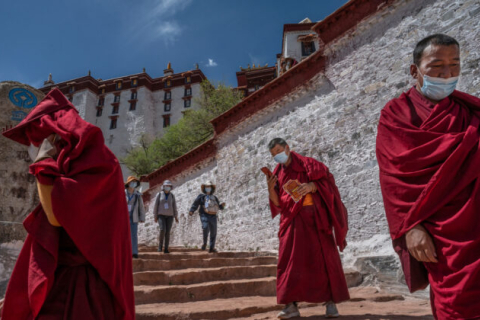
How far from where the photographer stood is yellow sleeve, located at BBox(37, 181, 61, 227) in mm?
1655

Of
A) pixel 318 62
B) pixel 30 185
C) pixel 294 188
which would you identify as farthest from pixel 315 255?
pixel 318 62

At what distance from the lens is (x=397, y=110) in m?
1.92

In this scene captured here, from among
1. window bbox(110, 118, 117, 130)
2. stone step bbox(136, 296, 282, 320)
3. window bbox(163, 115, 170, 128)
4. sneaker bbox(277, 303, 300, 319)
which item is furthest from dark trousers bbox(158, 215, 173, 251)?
window bbox(110, 118, 117, 130)

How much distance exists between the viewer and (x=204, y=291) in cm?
461

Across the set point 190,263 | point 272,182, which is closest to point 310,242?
point 272,182

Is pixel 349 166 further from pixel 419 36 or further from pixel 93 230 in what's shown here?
pixel 93 230

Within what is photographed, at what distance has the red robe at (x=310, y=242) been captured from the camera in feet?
11.0

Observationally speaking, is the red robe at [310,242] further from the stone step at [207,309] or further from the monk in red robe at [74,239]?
the monk in red robe at [74,239]

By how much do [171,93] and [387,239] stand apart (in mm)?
36977

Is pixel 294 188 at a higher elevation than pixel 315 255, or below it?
higher

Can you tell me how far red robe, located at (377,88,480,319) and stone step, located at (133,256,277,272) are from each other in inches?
169

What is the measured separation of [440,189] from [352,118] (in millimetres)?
5342

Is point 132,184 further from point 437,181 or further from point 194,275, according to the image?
point 437,181

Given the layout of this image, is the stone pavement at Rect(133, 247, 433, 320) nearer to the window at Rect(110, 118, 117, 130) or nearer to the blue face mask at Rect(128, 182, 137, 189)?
the blue face mask at Rect(128, 182, 137, 189)
